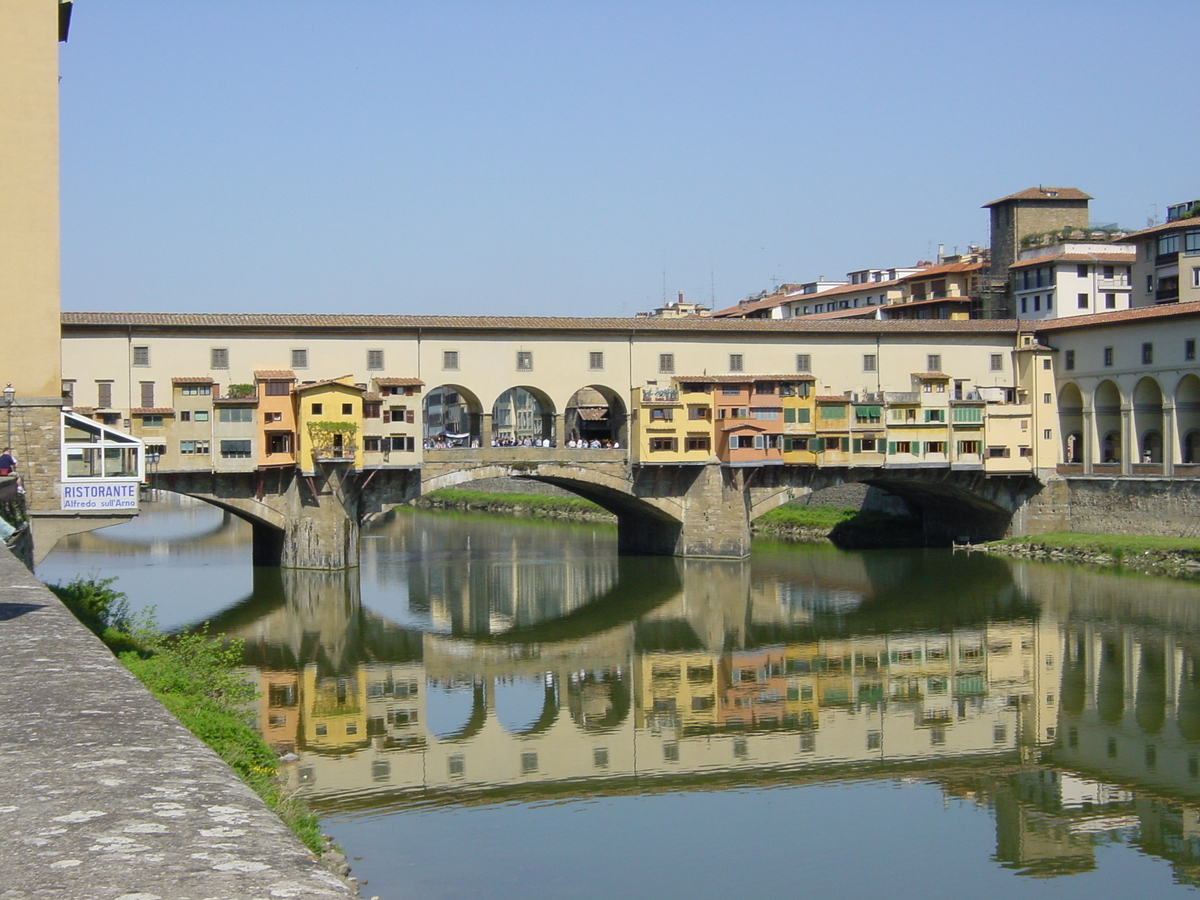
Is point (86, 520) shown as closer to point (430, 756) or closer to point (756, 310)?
point (430, 756)

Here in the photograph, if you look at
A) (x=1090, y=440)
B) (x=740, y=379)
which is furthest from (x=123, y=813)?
(x=1090, y=440)

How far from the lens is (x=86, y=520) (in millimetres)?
21016

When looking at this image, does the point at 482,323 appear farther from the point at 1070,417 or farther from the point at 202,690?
the point at 202,690

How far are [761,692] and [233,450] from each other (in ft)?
62.0

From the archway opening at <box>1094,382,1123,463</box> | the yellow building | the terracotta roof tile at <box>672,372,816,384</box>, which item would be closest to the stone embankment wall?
the archway opening at <box>1094,382,1123,463</box>

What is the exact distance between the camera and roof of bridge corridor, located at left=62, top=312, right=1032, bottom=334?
36.8 m

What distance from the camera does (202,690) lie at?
53.5ft

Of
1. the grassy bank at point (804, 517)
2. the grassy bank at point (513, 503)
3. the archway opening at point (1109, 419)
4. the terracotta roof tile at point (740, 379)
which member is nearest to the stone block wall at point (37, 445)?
the terracotta roof tile at point (740, 379)

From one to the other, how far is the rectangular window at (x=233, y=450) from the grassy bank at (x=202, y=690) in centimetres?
1424

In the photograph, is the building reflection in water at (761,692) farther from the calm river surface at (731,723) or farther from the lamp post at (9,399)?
the lamp post at (9,399)

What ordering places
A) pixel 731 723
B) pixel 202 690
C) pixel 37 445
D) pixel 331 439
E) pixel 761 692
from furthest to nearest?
pixel 331 439 < pixel 761 692 < pixel 37 445 < pixel 731 723 < pixel 202 690

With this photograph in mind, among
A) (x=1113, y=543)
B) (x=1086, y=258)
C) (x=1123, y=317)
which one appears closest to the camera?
(x=1113, y=543)

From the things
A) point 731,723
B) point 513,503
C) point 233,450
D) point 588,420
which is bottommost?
point 731,723

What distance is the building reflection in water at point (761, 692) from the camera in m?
16.9
